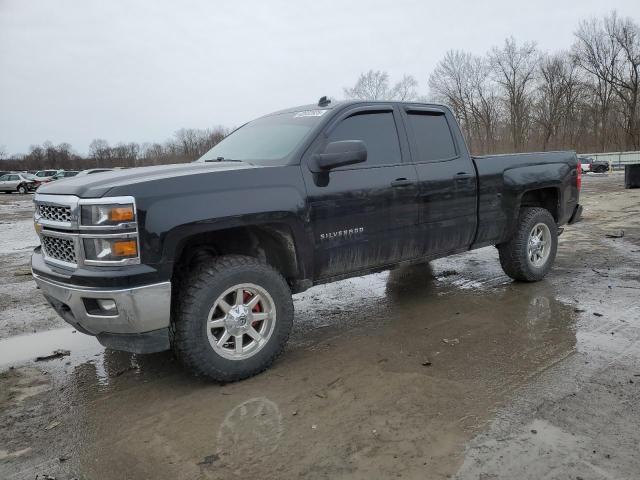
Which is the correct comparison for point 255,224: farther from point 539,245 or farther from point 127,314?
point 539,245

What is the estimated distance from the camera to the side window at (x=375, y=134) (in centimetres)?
431

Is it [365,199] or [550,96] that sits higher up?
[550,96]

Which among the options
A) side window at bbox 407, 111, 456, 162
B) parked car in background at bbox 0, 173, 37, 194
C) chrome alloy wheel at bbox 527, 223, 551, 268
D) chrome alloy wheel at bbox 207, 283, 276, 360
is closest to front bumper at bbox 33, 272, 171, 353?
chrome alloy wheel at bbox 207, 283, 276, 360

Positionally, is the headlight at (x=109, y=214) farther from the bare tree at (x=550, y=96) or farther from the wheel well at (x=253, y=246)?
the bare tree at (x=550, y=96)

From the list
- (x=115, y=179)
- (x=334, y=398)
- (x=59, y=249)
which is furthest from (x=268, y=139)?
(x=334, y=398)

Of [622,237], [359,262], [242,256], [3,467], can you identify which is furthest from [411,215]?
[622,237]

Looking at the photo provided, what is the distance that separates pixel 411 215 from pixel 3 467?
345cm

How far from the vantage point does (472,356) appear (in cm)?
387

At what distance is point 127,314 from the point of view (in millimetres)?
3115

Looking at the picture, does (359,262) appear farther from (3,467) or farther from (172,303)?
(3,467)

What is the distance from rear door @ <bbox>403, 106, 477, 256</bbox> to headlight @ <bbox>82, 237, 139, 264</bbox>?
2599mm

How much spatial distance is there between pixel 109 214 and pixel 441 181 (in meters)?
3.04

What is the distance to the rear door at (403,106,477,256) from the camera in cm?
469

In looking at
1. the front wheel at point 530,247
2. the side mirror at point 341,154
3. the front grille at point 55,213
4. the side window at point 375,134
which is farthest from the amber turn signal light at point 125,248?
the front wheel at point 530,247
